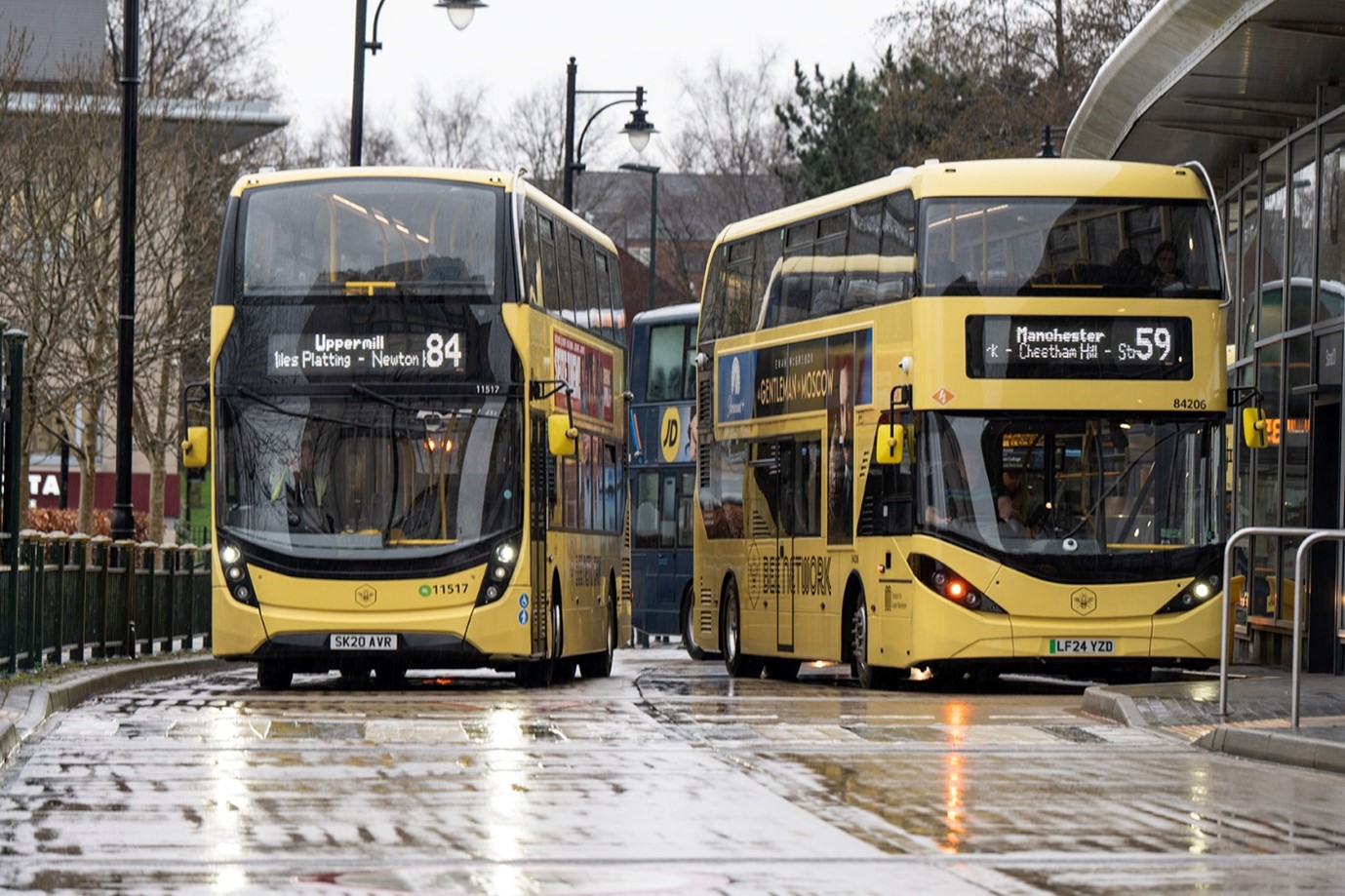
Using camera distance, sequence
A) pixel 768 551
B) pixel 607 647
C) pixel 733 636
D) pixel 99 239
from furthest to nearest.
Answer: pixel 99 239, pixel 733 636, pixel 607 647, pixel 768 551

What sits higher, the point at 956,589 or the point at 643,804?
the point at 956,589

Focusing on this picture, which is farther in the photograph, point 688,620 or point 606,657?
point 688,620

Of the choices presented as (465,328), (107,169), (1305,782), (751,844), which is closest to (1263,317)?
(465,328)

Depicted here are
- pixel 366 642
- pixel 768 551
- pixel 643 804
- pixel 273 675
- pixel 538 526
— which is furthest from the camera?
pixel 768 551

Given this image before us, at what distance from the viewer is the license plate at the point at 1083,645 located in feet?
72.7

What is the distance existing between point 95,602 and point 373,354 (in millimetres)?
3876

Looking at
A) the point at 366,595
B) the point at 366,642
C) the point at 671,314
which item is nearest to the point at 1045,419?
the point at 366,595

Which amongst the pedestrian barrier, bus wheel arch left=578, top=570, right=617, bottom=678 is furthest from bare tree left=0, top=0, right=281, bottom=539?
bus wheel arch left=578, top=570, right=617, bottom=678

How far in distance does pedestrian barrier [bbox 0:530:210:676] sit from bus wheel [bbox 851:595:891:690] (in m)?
6.72

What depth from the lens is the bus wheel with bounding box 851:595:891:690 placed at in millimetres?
23484

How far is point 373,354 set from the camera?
22469mm

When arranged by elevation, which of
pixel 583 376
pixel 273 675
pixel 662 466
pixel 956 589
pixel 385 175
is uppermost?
pixel 385 175

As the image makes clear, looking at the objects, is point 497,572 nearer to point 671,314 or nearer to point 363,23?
point 363,23

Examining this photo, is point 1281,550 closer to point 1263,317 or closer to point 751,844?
point 1263,317
